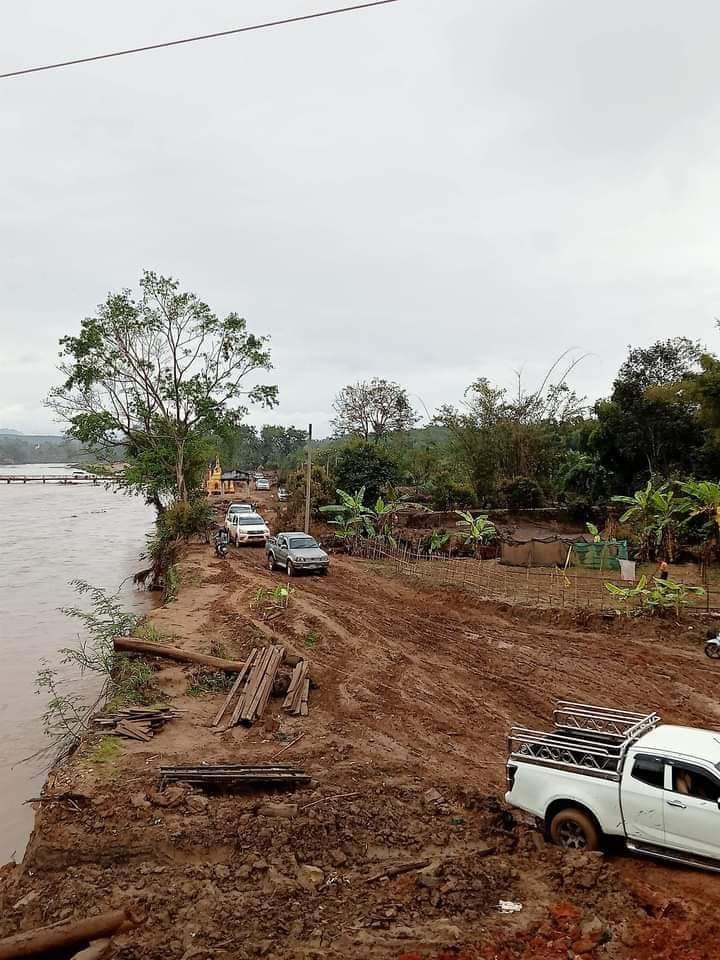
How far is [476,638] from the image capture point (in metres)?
15.2

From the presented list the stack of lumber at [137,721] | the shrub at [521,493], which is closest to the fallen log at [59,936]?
the stack of lumber at [137,721]

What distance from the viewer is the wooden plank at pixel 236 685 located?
10320mm

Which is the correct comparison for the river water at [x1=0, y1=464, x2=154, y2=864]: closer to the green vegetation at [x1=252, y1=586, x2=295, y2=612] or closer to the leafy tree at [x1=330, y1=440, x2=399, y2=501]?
the green vegetation at [x1=252, y1=586, x2=295, y2=612]

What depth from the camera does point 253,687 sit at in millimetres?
11164

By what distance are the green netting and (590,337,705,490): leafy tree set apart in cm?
984

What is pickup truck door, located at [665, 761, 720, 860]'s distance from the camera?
20.1 feet

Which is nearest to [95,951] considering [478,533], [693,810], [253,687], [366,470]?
[693,810]

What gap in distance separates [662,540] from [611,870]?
67.4 ft

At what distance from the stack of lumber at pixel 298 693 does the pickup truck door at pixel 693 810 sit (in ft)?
19.2

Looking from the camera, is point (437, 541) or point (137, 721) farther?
point (437, 541)

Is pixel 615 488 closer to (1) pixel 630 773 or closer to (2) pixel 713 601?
(2) pixel 713 601

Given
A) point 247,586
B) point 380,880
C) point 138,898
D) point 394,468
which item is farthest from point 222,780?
point 394,468

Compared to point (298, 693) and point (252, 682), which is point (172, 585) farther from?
point (298, 693)

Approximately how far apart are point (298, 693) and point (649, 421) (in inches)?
1113
